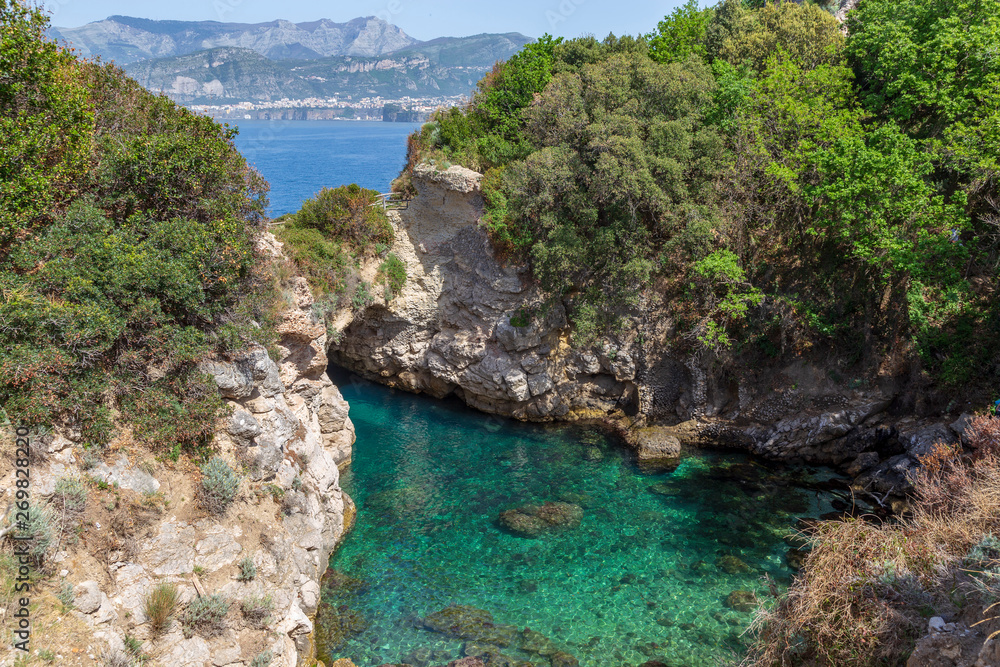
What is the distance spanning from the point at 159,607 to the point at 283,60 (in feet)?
603

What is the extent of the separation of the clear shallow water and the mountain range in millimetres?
24697

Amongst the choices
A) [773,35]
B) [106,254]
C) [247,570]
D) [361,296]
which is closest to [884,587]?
[247,570]

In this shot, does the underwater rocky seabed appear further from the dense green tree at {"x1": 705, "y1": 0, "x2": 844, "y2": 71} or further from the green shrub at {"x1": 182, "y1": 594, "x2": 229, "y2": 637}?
the dense green tree at {"x1": 705, "y1": 0, "x2": 844, "y2": 71}

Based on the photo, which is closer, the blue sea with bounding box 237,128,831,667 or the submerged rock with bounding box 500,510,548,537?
the blue sea with bounding box 237,128,831,667

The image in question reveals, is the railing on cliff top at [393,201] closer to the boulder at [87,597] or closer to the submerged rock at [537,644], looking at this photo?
the submerged rock at [537,644]

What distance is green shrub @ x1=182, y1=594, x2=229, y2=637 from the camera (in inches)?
409

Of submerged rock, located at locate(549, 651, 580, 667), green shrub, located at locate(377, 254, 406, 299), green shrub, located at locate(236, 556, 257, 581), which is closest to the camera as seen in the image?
green shrub, located at locate(236, 556, 257, 581)

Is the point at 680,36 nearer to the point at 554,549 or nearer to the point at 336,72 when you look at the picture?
the point at 554,549

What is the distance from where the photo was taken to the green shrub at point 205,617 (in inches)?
409

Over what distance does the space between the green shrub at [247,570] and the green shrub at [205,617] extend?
80 centimetres

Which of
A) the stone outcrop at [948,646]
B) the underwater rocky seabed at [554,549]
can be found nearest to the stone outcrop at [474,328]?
the underwater rocky seabed at [554,549]

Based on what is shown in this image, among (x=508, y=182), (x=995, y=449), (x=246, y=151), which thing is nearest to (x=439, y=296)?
(x=508, y=182)

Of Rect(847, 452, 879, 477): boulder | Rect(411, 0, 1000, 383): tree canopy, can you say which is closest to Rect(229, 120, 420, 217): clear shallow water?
Rect(411, 0, 1000, 383): tree canopy

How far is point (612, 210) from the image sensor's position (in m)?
22.0
